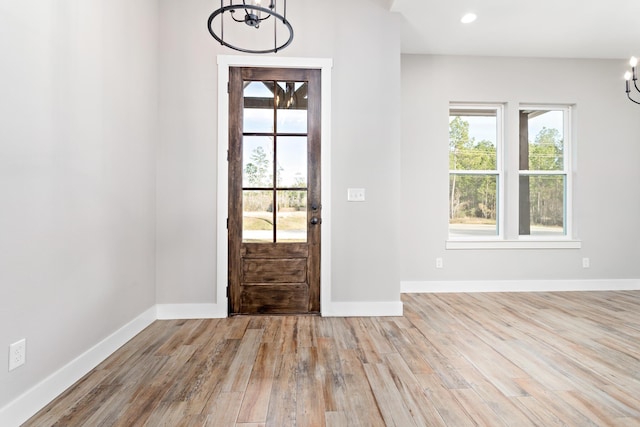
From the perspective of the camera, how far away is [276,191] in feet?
10.5

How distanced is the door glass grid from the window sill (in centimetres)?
212

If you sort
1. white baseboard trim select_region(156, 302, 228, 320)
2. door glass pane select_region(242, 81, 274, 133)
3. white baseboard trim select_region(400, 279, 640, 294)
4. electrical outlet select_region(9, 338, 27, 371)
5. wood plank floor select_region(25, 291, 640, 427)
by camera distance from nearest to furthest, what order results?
electrical outlet select_region(9, 338, 27, 371) < wood plank floor select_region(25, 291, 640, 427) < white baseboard trim select_region(156, 302, 228, 320) < door glass pane select_region(242, 81, 274, 133) < white baseboard trim select_region(400, 279, 640, 294)

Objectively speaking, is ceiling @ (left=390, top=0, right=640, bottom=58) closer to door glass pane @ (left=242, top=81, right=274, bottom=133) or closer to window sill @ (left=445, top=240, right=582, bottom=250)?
door glass pane @ (left=242, top=81, right=274, bottom=133)

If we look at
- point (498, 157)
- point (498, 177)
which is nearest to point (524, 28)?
point (498, 157)

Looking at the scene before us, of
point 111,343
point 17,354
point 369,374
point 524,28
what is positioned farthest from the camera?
point 524,28

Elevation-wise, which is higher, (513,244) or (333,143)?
(333,143)

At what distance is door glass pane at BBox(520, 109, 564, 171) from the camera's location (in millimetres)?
4336

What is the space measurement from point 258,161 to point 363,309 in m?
1.74

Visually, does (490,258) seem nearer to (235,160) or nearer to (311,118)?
(311,118)

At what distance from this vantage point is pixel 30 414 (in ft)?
5.26

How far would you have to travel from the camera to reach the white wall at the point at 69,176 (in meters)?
1.53

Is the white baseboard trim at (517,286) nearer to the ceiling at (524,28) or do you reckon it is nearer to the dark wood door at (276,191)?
the dark wood door at (276,191)

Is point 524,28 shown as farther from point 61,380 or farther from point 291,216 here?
point 61,380

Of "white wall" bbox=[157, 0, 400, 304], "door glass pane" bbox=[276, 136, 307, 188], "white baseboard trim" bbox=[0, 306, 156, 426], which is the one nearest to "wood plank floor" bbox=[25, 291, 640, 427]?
"white baseboard trim" bbox=[0, 306, 156, 426]
